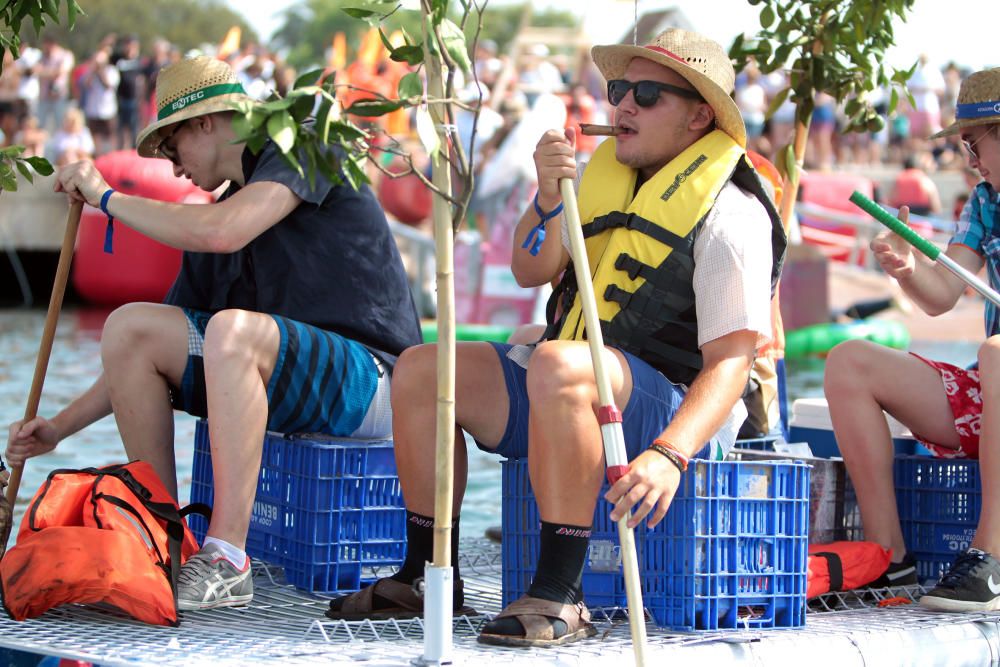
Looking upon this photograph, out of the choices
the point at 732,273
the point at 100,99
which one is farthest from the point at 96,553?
the point at 100,99

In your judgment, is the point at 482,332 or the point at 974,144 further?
the point at 482,332

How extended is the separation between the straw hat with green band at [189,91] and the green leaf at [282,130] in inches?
52.7

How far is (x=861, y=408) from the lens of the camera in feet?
14.4

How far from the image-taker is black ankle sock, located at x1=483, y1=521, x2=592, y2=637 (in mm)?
3547

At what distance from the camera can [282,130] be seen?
2959mm

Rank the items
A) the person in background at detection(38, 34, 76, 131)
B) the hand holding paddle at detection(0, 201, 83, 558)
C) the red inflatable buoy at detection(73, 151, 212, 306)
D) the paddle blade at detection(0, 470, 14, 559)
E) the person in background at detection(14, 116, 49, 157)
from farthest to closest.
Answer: the person in background at detection(38, 34, 76, 131) → the person in background at detection(14, 116, 49, 157) → the red inflatable buoy at detection(73, 151, 212, 306) → the hand holding paddle at detection(0, 201, 83, 558) → the paddle blade at detection(0, 470, 14, 559)

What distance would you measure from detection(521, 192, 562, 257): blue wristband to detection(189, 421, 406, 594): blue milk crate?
75cm

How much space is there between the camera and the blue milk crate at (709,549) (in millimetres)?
3703

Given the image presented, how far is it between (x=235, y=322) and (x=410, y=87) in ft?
A: 4.04

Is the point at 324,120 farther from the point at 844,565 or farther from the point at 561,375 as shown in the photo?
the point at 844,565

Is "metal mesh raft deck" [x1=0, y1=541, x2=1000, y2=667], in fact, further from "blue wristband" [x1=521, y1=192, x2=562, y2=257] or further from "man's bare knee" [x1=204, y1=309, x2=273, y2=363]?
"blue wristband" [x1=521, y1=192, x2=562, y2=257]

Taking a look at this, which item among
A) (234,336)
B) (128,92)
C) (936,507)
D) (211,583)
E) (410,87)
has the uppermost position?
(128,92)

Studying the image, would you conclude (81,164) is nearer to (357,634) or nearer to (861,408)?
(357,634)

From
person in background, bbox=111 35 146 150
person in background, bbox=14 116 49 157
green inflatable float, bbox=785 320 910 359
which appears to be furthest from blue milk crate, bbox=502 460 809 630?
person in background, bbox=111 35 146 150
